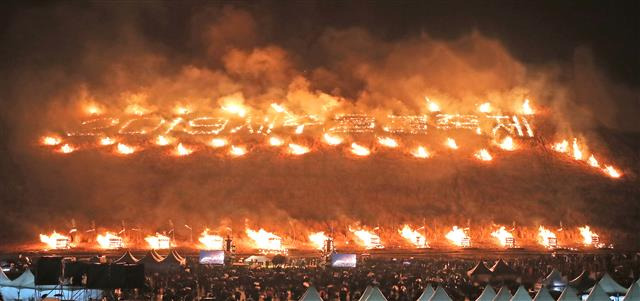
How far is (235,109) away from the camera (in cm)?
10000

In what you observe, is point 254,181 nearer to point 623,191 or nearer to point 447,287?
point 623,191

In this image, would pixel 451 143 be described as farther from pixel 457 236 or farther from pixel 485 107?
pixel 457 236

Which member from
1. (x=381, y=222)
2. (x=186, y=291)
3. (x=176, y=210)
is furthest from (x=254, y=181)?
(x=186, y=291)

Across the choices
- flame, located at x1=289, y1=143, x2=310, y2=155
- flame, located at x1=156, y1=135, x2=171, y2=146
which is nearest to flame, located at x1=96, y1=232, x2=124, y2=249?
flame, located at x1=156, y1=135, x2=171, y2=146

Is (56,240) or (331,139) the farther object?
(331,139)

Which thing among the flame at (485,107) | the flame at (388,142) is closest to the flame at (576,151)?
the flame at (485,107)

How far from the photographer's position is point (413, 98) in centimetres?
10325

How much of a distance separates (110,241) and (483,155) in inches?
1471

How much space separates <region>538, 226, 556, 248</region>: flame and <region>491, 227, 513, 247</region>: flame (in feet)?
8.51

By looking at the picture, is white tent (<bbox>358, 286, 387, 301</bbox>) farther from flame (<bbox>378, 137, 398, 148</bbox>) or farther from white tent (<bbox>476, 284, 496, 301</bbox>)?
flame (<bbox>378, 137, 398, 148</bbox>)

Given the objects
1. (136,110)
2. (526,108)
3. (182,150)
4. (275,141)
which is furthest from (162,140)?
(526,108)

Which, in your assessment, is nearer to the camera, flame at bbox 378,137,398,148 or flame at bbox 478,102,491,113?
flame at bbox 378,137,398,148

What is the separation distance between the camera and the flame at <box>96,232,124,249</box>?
2773 inches

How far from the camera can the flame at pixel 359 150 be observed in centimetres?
8781
